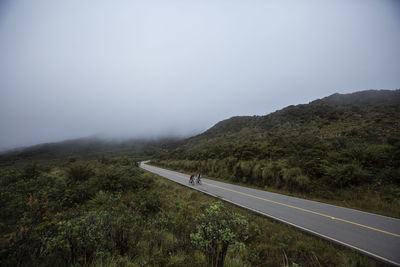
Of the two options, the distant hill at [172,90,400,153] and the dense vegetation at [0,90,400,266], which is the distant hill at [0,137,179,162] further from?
the distant hill at [172,90,400,153]

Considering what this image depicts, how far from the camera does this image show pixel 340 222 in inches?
208

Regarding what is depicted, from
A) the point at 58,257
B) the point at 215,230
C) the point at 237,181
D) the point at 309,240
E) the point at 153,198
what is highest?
the point at 215,230

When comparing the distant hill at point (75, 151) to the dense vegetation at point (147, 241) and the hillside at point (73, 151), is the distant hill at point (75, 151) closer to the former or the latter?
the hillside at point (73, 151)

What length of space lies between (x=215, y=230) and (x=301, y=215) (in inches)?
224

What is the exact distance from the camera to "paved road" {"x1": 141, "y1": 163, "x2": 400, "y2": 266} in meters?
3.96

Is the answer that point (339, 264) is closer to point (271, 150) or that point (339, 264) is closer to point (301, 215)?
point (301, 215)

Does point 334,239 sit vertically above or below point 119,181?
below

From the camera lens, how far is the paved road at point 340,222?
13.0 ft

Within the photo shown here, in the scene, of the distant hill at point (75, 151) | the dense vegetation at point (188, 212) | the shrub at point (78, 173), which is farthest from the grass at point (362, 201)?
the distant hill at point (75, 151)

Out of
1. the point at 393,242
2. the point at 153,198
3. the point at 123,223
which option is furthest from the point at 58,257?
the point at 393,242

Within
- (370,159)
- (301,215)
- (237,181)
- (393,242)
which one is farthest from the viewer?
(237,181)

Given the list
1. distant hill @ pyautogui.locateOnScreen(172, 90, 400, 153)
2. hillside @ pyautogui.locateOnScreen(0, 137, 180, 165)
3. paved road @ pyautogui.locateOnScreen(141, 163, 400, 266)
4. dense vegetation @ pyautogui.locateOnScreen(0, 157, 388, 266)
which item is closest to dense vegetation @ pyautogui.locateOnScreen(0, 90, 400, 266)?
dense vegetation @ pyautogui.locateOnScreen(0, 157, 388, 266)

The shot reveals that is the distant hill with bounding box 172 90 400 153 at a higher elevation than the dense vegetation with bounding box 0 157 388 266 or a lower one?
higher

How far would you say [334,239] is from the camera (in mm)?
4266
